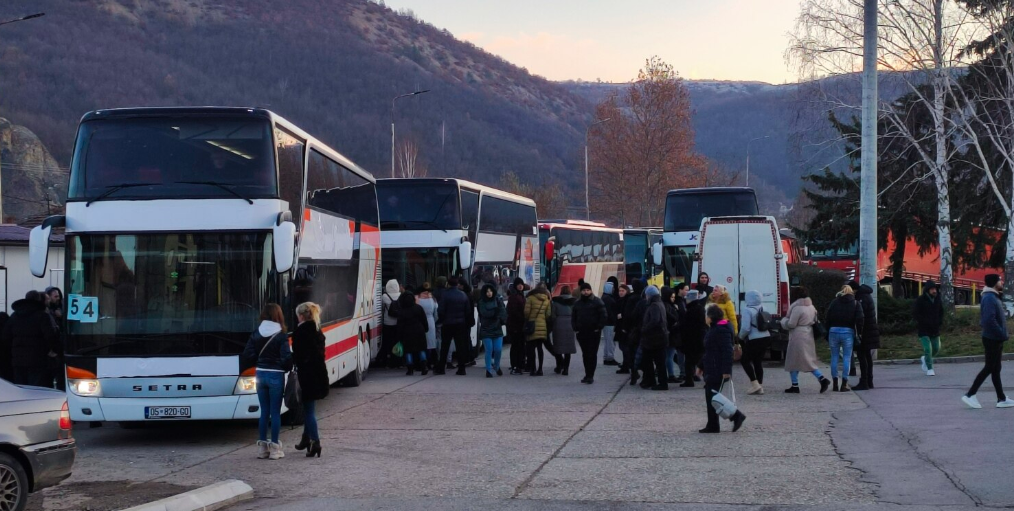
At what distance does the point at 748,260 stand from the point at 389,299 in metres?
7.23

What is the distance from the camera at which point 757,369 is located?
16.3 m

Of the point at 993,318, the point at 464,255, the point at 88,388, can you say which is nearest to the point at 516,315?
the point at 464,255

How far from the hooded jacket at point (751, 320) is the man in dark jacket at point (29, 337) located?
9.62 meters

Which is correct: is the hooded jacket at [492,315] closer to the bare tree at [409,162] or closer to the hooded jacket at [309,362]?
the hooded jacket at [309,362]

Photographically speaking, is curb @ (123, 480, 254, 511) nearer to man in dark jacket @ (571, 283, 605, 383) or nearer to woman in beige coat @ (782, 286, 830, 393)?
woman in beige coat @ (782, 286, 830, 393)

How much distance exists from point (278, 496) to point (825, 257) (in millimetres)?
46393

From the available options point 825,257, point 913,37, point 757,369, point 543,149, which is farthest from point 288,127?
point 543,149

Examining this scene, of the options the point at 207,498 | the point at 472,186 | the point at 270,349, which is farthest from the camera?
the point at 472,186

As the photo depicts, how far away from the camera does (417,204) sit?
23.0 metres

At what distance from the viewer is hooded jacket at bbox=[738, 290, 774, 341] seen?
1602 cm

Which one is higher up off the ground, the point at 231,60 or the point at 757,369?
the point at 231,60

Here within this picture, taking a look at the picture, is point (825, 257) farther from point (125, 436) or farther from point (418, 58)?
point (418, 58)

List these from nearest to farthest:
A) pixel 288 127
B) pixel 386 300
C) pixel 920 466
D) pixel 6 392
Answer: pixel 6 392, pixel 920 466, pixel 288 127, pixel 386 300

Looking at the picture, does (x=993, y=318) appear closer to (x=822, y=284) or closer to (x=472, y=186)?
(x=822, y=284)
